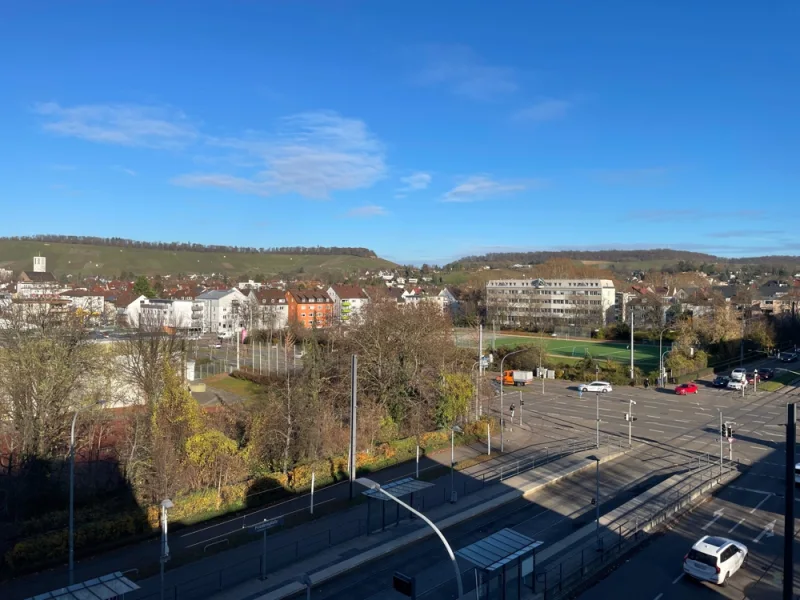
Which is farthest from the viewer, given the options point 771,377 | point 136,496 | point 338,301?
point 338,301

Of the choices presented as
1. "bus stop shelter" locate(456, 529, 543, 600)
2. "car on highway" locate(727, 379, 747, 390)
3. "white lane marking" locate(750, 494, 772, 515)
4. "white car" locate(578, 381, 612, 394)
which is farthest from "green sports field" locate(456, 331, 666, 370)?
"bus stop shelter" locate(456, 529, 543, 600)

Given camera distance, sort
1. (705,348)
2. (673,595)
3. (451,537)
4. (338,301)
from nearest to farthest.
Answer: (673,595) → (451,537) → (705,348) → (338,301)

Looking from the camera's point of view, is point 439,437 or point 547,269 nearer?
point 439,437

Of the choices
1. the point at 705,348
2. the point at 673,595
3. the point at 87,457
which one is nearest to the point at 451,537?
the point at 673,595

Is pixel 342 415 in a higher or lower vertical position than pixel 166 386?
lower

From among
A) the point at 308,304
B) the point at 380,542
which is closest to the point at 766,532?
the point at 380,542

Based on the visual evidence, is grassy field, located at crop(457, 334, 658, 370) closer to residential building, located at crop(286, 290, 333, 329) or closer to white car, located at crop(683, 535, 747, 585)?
residential building, located at crop(286, 290, 333, 329)

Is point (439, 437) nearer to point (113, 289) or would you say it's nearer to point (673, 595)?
point (673, 595)
